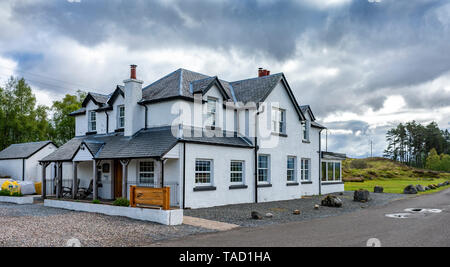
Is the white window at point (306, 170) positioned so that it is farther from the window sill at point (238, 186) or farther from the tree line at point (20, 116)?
the tree line at point (20, 116)

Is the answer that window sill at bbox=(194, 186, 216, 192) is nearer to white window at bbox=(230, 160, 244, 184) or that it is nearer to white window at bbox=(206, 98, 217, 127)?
white window at bbox=(230, 160, 244, 184)

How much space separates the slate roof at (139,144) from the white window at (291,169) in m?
5.03

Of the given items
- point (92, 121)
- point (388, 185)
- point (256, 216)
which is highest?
point (92, 121)

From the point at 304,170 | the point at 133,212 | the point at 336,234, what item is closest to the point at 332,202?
the point at 304,170

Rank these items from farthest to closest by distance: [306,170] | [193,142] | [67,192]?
1. [306,170]
2. [67,192]
3. [193,142]

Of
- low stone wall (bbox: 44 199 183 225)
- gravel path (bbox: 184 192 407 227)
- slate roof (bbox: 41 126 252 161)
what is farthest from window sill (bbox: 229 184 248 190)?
low stone wall (bbox: 44 199 183 225)

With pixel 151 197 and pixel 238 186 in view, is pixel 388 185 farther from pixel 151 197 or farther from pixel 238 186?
pixel 151 197

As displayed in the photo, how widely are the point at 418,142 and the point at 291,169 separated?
103 metres

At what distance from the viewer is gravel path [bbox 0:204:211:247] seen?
11055 mm

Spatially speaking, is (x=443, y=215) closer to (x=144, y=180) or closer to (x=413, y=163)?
(x=144, y=180)

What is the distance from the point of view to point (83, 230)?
1285 cm

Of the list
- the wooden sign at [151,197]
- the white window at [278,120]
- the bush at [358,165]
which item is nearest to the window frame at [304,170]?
the white window at [278,120]

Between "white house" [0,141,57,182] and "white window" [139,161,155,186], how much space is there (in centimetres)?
1502
